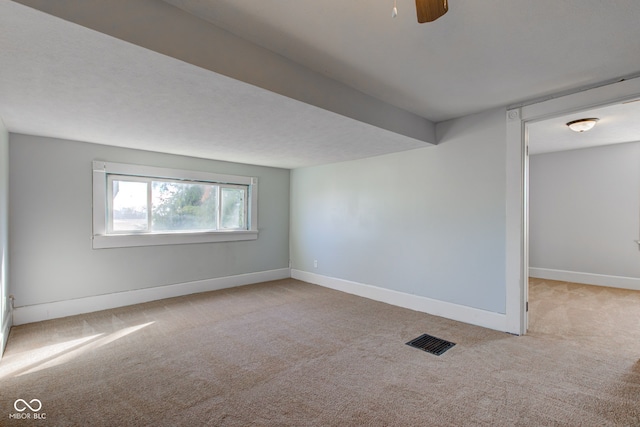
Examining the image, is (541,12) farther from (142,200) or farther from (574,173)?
(574,173)

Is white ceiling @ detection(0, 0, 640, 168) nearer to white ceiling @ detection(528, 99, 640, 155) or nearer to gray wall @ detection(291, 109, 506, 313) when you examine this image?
gray wall @ detection(291, 109, 506, 313)

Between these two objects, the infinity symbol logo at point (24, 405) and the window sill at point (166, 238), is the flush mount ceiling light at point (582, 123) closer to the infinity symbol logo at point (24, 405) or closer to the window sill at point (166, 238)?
the window sill at point (166, 238)

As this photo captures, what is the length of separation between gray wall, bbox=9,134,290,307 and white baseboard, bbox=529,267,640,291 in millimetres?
6611

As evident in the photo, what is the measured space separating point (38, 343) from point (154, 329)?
100 cm

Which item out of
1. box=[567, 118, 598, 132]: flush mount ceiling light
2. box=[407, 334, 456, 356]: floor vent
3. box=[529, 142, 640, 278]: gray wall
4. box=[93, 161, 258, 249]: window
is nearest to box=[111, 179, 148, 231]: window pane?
box=[93, 161, 258, 249]: window

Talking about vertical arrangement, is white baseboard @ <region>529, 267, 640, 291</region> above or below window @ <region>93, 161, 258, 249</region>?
below

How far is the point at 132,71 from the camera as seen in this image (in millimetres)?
1923

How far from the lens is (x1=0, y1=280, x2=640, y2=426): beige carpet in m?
1.90

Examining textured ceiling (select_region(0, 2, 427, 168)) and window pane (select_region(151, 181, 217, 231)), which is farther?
window pane (select_region(151, 181, 217, 231))

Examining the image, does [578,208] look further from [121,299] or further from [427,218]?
[121,299]

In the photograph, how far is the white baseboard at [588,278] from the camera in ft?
16.6

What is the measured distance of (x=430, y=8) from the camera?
4.20ft

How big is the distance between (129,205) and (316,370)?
138 inches

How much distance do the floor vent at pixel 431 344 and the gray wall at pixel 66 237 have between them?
350cm
